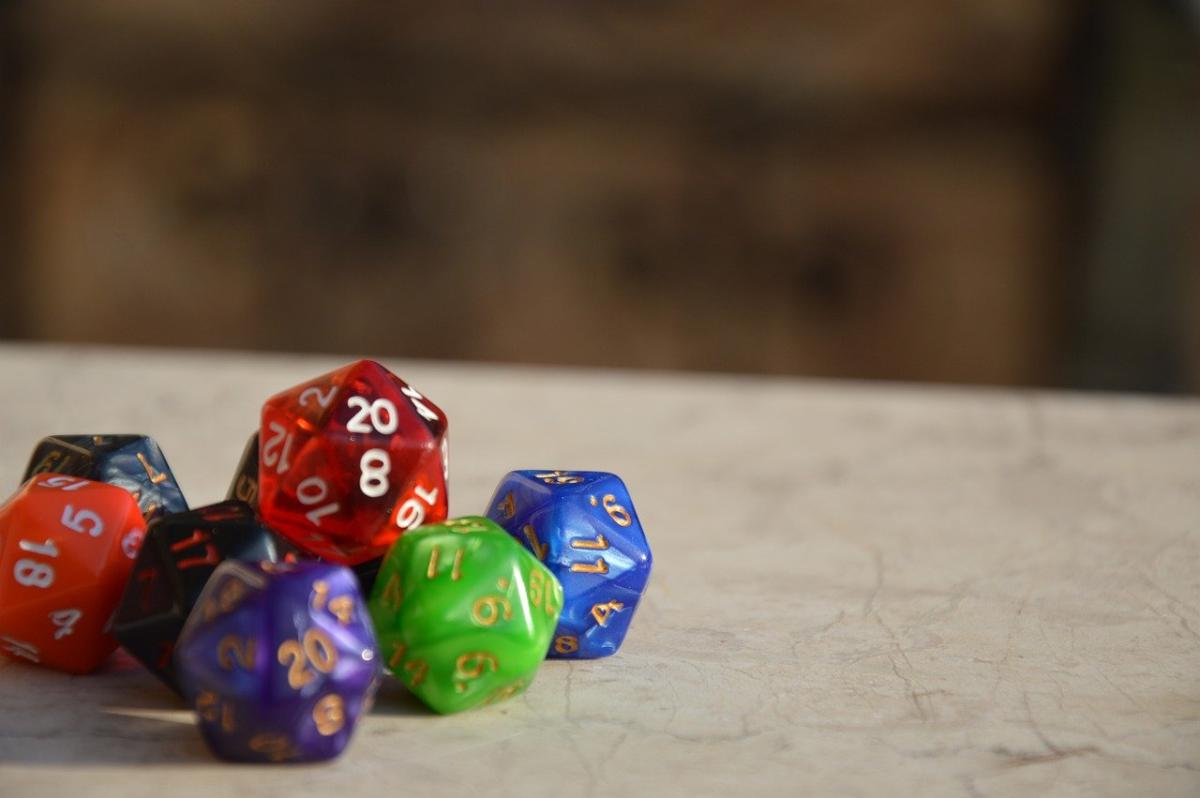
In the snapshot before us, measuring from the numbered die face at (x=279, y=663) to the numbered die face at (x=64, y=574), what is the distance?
176 millimetres

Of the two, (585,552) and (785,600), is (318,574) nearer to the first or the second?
(585,552)

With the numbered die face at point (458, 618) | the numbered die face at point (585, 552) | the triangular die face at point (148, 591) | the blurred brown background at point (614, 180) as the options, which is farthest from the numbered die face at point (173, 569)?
the blurred brown background at point (614, 180)

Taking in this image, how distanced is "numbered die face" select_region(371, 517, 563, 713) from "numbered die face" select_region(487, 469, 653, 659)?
0.32ft

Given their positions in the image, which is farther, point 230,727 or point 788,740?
point 788,740

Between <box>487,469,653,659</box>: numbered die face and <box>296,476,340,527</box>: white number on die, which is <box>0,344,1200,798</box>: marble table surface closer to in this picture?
<box>487,469,653,659</box>: numbered die face

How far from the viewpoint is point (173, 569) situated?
103 cm

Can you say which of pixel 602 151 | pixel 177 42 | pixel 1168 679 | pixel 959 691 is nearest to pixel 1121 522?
pixel 1168 679

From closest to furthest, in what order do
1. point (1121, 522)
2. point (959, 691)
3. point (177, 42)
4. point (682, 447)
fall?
point (959, 691) → point (1121, 522) → point (682, 447) → point (177, 42)

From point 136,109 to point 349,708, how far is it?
13.7ft

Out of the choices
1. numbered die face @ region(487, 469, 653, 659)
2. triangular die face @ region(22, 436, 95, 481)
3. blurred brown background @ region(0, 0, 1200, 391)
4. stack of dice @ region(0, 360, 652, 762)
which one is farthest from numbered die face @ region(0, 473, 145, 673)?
blurred brown background @ region(0, 0, 1200, 391)

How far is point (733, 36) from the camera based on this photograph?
4.78 meters

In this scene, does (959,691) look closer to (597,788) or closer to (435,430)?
(597,788)

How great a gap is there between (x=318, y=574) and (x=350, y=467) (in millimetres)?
161

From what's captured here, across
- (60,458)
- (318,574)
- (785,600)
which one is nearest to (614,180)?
(785,600)
